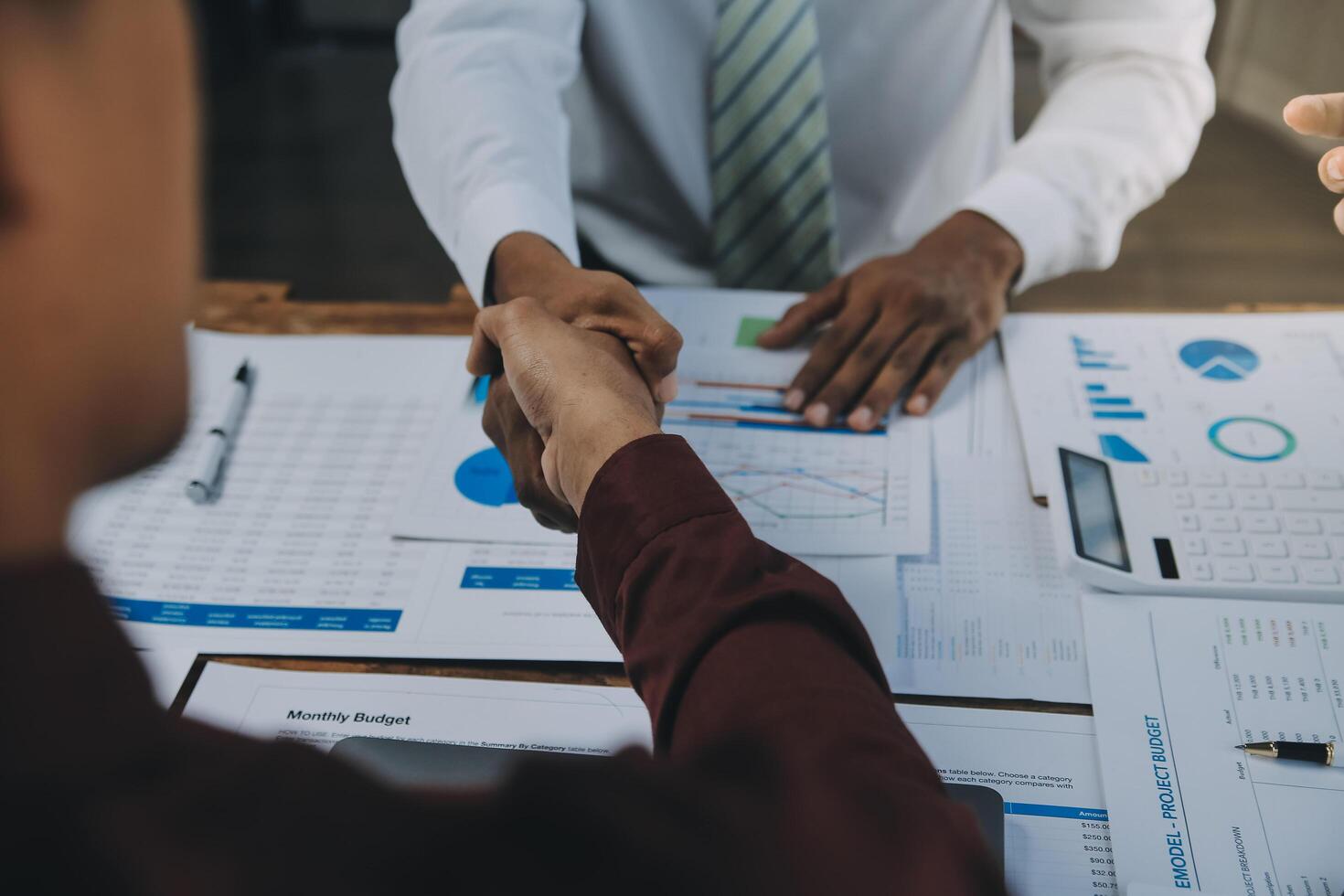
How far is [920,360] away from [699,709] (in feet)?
1.61

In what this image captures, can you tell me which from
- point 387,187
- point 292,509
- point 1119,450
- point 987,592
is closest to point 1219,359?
point 1119,450

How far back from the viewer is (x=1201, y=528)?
67cm

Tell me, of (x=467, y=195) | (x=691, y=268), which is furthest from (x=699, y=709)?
(x=691, y=268)

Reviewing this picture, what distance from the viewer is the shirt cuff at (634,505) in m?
0.51

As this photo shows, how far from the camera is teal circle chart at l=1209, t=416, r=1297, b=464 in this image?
0.75 m

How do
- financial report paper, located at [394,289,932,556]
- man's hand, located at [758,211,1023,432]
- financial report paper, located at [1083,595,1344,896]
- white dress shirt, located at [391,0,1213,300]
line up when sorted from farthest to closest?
1. white dress shirt, located at [391,0,1213,300]
2. man's hand, located at [758,211,1023,432]
3. financial report paper, located at [394,289,932,556]
4. financial report paper, located at [1083,595,1344,896]

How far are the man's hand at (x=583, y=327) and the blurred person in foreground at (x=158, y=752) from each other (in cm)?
31

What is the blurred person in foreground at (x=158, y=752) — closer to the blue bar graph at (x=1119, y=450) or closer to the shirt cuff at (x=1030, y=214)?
the blue bar graph at (x=1119, y=450)

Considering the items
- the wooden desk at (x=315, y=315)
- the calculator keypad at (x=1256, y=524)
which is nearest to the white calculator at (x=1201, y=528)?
the calculator keypad at (x=1256, y=524)

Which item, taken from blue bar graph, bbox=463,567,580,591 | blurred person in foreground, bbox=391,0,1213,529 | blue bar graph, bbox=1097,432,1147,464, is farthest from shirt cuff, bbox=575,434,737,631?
blue bar graph, bbox=1097,432,1147,464

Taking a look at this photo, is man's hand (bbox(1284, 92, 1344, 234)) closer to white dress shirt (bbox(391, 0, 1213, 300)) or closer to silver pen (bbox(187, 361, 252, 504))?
white dress shirt (bbox(391, 0, 1213, 300))

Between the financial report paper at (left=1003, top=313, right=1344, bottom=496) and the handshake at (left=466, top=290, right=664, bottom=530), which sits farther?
the financial report paper at (left=1003, top=313, right=1344, bottom=496)

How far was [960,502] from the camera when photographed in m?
0.74

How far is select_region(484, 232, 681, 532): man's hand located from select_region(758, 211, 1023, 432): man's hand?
0.53 ft
